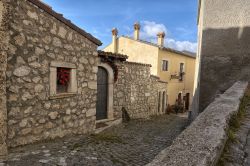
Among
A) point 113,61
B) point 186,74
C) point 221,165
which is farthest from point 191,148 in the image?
point 186,74

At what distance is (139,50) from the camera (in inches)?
733

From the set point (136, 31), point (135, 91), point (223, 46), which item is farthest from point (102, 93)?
point (136, 31)

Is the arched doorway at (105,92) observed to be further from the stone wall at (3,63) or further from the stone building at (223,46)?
the stone wall at (3,63)

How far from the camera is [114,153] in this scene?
4559 millimetres

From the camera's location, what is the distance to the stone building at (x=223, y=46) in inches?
269

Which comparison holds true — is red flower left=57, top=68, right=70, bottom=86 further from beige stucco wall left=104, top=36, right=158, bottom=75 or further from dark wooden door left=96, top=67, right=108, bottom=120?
beige stucco wall left=104, top=36, right=158, bottom=75

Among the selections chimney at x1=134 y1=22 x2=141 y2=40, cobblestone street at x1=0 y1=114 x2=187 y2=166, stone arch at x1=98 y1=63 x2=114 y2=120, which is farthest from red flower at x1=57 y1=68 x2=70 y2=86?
chimney at x1=134 y1=22 x2=141 y2=40

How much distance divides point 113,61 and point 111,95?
1.38m

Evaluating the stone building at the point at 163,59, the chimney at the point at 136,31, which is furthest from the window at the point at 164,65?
the chimney at the point at 136,31

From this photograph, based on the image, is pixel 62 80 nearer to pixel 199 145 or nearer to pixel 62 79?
pixel 62 79

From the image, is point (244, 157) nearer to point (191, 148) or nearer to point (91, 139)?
point (191, 148)

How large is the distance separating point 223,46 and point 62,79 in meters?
5.32

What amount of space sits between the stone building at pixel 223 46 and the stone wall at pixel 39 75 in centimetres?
405

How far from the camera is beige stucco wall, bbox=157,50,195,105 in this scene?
60.5 ft
